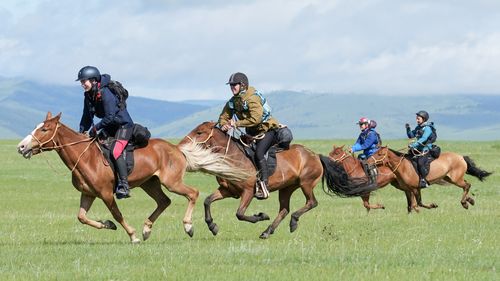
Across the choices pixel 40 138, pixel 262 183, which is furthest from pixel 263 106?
pixel 40 138

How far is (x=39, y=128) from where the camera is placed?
14.4m

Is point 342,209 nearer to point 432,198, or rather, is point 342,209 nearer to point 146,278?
point 432,198

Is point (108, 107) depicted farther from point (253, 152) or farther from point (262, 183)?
point (262, 183)

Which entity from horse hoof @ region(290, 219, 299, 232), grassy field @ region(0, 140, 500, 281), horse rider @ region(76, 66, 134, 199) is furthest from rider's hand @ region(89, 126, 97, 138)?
horse hoof @ region(290, 219, 299, 232)

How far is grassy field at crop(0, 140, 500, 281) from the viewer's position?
1097 centimetres

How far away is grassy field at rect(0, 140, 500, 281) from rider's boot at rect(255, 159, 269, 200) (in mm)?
745

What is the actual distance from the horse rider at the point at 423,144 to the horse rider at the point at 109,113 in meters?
10.1

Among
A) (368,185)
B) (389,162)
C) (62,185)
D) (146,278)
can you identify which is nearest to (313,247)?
(146,278)

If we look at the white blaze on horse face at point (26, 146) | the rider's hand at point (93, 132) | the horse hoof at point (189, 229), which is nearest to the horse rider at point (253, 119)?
the horse hoof at point (189, 229)

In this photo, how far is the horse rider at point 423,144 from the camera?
928 inches

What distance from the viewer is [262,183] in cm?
1622

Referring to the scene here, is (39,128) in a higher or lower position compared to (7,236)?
higher

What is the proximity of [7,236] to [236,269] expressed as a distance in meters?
6.92

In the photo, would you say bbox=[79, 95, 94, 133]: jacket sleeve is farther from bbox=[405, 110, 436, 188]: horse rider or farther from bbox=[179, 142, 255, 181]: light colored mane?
bbox=[405, 110, 436, 188]: horse rider
